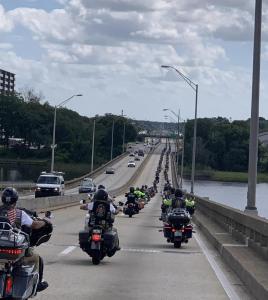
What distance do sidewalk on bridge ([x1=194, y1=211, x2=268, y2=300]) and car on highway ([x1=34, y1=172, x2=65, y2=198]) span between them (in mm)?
38544

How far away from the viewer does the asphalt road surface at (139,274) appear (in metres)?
12.5

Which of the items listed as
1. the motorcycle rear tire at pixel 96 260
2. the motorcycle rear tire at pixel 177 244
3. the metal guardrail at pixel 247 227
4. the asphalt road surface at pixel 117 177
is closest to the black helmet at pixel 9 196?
the metal guardrail at pixel 247 227

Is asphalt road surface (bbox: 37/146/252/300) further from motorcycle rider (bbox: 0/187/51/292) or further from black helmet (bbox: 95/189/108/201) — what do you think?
motorcycle rider (bbox: 0/187/51/292)

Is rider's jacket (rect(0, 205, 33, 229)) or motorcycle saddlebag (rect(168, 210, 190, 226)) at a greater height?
rider's jacket (rect(0, 205, 33, 229))

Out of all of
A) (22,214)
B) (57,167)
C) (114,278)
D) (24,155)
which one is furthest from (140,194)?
(24,155)

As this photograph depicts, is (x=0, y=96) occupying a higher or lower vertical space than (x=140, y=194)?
higher

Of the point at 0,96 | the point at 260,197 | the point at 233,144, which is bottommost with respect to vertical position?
the point at 260,197

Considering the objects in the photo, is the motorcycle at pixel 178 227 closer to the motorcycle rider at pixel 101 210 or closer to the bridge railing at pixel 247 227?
the bridge railing at pixel 247 227

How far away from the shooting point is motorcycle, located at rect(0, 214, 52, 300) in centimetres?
860

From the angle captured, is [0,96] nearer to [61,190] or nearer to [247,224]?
[61,190]

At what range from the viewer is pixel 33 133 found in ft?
526

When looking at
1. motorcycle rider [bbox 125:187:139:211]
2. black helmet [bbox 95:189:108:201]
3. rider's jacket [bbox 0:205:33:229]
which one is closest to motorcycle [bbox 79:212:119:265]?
black helmet [bbox 95:189:108:201]

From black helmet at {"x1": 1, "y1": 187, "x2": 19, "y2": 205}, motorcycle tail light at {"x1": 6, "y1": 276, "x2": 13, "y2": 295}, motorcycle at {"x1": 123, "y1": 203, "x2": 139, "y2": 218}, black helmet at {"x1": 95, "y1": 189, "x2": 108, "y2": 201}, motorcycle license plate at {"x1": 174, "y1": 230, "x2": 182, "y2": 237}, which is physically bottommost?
motorcycle at {"x1": 123, "y1": 203, "x2": 139, "y2": 218}

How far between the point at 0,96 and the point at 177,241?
155 meters
